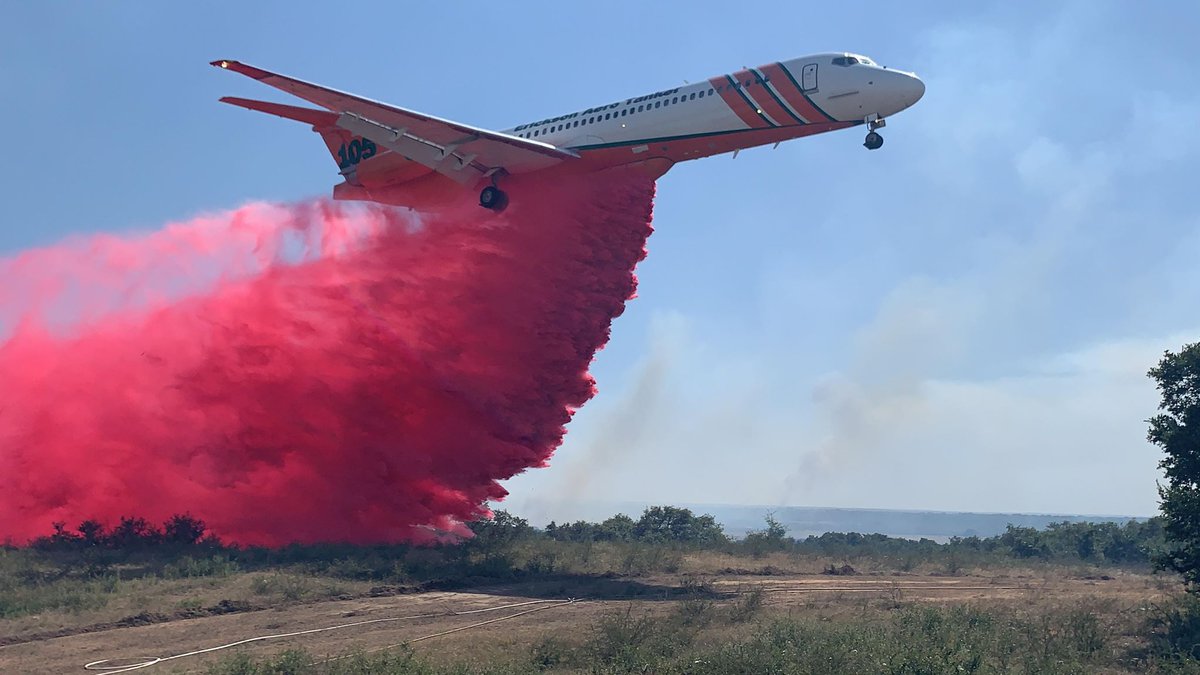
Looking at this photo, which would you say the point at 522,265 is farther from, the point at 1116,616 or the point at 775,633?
the point at 1116,616

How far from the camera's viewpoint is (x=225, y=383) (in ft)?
113

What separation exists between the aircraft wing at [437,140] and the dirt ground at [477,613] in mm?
14800

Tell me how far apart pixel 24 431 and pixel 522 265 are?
20036mm

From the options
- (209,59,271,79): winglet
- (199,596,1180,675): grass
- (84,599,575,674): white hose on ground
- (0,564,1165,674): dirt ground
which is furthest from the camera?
(209,59,271,79): winglet

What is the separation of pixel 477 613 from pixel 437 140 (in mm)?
17899

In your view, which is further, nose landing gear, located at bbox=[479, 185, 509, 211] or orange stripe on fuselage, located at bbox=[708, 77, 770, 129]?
nose landing gear, located at bbox=[479, 185, 509, 211]

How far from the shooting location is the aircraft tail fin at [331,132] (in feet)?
110

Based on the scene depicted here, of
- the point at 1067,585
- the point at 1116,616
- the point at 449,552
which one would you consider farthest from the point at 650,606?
the point at 1067,585

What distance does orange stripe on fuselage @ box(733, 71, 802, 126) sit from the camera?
105ft

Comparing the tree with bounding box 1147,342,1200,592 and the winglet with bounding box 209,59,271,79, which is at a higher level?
the winglet with bounding box 209,59,271,79

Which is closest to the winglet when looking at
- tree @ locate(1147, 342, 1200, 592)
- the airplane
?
the airplane

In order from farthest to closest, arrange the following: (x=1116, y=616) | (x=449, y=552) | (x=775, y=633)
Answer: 1. (x=449, y=552)
2. (x=1116, y=616)
3. (x=775, y=633)

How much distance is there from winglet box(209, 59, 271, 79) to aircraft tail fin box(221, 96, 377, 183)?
8.34 feet

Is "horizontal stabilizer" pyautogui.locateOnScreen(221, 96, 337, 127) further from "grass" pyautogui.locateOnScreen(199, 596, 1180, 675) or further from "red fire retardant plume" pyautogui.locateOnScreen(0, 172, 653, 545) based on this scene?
"grass" pyautogui.locateOnScreen(199, 596, 1180, 675)
